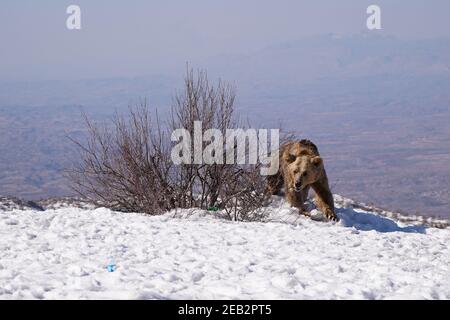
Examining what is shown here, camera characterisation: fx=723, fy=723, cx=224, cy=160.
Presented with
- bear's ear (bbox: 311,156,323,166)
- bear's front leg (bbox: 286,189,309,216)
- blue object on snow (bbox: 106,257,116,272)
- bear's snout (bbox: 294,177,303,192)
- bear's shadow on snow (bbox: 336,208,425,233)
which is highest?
bear's ear (bbox: 311,156,323,166)

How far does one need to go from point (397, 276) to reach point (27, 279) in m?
4.28

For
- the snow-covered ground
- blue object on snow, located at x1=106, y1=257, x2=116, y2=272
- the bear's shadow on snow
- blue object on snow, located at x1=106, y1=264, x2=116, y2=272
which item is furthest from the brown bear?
blue object on snow, located at x1=106, y1=264, x2=116, y2=272

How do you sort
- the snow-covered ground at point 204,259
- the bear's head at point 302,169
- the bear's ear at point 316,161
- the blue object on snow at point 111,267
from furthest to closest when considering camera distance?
the bear's ear at point 316,161 → the bear's head at point 302,169 → the blue object on snow at point 111,267 → the snow-covered ground at point 204,259

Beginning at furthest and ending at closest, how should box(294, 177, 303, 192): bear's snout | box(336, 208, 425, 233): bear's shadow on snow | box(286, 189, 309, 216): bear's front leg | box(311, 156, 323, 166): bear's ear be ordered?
box(286, 189, 309, 216): bear's front leg, box(336, 208, 425, 233): bear's shadow on snow, box(311, 156, 323, 166): bear's ear, box(294, 177, 303, 192): bear's snout

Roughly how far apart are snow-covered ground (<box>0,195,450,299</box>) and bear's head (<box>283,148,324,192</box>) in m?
1.26

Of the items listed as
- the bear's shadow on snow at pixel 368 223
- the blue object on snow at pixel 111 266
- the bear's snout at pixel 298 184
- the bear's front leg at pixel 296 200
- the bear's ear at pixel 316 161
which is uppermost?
the bear's ear at pixel 316 161

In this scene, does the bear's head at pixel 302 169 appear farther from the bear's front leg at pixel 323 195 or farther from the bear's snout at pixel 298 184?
the bear's front leg at pixel 323 195

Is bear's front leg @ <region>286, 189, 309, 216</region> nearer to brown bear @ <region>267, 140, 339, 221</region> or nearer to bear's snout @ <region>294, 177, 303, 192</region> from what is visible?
brown bear @ <region>267, 140, 339, 221</region>

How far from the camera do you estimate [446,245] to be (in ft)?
43.8

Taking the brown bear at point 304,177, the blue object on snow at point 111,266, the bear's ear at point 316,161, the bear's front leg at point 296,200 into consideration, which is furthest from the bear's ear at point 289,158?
the blue object on snow at point 111,266

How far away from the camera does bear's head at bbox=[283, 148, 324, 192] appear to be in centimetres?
1520

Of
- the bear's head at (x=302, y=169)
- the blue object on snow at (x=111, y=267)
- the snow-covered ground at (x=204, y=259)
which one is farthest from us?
the bear's head at (x=302, y=169)

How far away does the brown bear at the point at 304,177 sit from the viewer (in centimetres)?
1527
